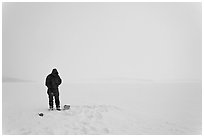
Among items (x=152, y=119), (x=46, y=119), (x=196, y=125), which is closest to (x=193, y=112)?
(x=196, y=125)

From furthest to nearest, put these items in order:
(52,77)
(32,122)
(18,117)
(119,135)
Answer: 1. (52,77)
2. (18,117)
3. (32,122)
4. (119,135)

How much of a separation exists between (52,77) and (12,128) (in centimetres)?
299

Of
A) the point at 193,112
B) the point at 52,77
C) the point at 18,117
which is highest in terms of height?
the point at 52,77

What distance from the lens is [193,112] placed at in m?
9.60

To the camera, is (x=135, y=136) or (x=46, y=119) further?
(x=46, y=119)

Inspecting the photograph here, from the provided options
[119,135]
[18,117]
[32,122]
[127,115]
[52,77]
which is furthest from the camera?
[52,77]

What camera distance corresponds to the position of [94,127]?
589 centimetres

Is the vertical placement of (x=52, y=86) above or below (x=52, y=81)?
below

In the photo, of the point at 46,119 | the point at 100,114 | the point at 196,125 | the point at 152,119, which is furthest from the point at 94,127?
the point at 196,125

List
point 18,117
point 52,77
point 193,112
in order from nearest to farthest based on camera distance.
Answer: point 18,117, point 52,77, point 193,112

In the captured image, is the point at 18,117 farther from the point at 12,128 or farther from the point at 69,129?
the point at 69,129

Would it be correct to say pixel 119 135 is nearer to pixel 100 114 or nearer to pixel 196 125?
pixel 100 114

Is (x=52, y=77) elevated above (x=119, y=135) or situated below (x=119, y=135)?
above

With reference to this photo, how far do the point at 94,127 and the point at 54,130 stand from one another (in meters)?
1.45
